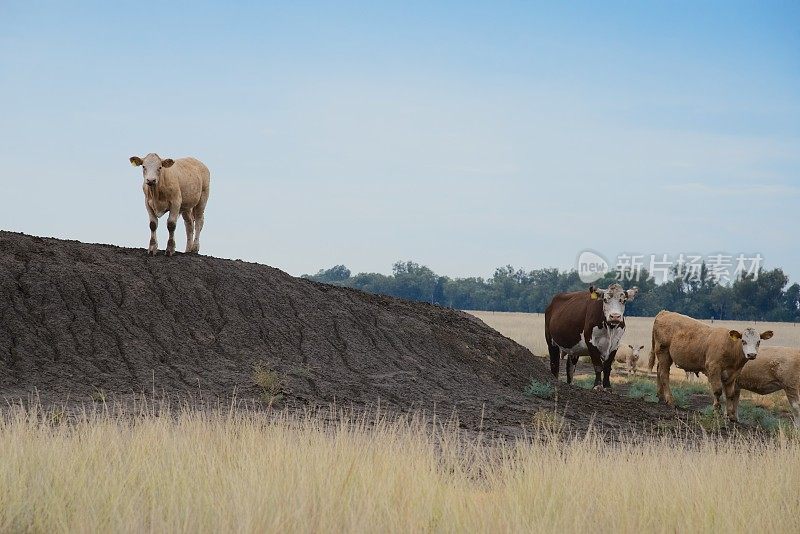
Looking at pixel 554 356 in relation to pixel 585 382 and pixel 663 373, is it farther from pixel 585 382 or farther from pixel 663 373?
pixel 663 373

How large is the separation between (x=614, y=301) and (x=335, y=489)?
45.4ft

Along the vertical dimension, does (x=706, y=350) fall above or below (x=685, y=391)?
above

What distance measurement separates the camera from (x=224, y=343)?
18.7 m

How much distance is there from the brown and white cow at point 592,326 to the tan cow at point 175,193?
8968mm

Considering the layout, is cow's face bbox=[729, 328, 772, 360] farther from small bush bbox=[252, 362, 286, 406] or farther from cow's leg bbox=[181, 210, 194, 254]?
cow's leg bbox=[181, 210, 194, 254]

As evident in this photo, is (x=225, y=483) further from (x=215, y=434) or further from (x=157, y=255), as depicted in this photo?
(x=157, y=255)

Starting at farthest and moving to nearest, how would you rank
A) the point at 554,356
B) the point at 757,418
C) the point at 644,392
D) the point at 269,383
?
the point at 554,356 → the point at 644,392 → the point at 757,418 → the point at 269,383

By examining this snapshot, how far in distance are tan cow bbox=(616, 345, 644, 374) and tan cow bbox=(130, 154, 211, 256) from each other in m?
17.1

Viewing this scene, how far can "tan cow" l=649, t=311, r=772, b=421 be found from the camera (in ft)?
63.0

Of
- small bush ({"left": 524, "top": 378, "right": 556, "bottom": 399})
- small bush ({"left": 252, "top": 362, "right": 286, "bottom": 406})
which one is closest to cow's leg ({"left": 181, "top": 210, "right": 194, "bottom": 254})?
small bush ({"left": 252, "top": 362, "right": 286, "bottom": 406})

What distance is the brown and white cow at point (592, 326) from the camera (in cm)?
2083

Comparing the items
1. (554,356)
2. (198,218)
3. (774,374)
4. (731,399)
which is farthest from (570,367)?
(198,218)

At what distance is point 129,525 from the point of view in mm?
6535

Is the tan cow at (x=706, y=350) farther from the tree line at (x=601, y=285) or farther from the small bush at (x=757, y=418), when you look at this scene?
the tree line at (x=601, y=285)
